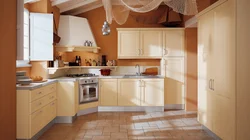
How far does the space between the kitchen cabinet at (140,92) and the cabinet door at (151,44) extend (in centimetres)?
72

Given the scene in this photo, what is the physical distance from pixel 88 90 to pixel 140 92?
1317 millimetres

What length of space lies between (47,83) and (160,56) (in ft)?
10.1

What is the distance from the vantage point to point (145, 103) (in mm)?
5914

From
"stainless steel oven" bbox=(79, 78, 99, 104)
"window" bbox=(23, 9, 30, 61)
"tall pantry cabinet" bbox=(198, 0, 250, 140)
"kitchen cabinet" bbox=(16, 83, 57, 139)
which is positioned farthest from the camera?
"stainless steel oven" bbox=(79, 78, 99, 104)

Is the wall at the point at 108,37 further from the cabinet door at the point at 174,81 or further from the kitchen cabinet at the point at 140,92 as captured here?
the kitchen cabinet at the point at 140,92

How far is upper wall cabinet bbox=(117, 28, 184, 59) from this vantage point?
6.11m

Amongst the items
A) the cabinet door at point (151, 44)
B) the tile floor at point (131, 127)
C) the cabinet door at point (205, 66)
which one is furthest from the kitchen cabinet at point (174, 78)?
the cabinet door at point (205, 66)

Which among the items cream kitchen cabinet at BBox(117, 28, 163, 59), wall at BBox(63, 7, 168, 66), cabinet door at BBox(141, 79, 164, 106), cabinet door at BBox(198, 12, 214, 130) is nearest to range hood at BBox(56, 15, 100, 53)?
wall at BBox(63, 7, 168, 66)
